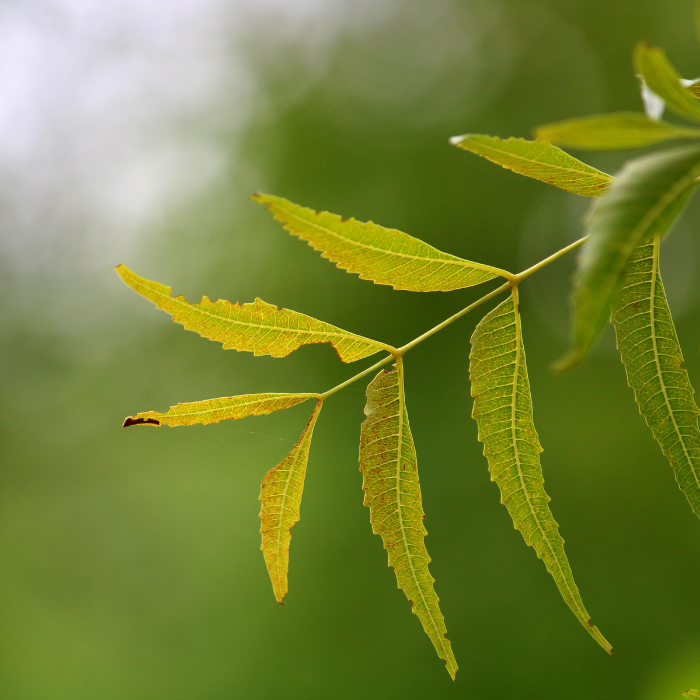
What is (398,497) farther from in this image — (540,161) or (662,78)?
(662,78)

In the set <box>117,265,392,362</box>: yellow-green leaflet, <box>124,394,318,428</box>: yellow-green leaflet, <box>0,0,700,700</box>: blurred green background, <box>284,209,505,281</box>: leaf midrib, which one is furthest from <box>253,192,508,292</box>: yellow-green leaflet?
<box>0,0,700,700</box>: blurred green background

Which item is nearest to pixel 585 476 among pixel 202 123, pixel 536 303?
pixel 536 303

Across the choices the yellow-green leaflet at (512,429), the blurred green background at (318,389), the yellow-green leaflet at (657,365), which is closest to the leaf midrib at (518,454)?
the yellow-green leaflet at (512,429)

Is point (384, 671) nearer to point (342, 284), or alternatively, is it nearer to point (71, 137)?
point (342, 284)

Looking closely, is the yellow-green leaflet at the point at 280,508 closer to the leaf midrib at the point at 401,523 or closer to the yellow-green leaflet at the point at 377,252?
the leaf midrib at the point at 401,523

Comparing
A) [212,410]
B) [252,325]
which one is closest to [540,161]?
[252,325]

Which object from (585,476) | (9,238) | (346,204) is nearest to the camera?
(585,476)

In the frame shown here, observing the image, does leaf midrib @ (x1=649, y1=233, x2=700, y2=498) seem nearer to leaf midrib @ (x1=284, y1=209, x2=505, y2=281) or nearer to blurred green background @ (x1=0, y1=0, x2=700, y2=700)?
leaf midrib @ (x1=284, y1=209, x2=505, y2=281)
